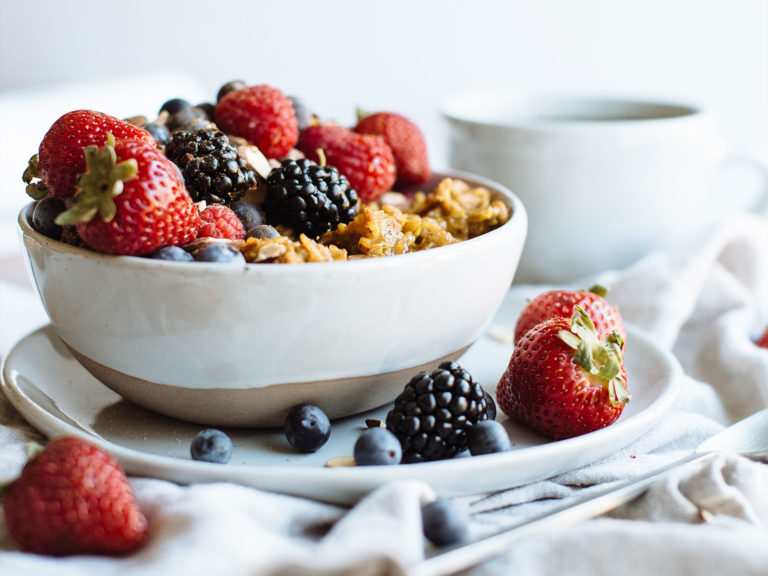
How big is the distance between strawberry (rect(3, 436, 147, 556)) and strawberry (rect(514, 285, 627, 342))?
1.92 feet

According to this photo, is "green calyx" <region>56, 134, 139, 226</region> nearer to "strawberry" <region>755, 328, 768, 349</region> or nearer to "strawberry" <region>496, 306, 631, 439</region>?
"strawberry" <region>496, 306, 631, 439</region>

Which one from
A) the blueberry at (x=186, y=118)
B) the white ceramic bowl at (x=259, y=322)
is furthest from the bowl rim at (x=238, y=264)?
the blueberry at (x=186, y=118)

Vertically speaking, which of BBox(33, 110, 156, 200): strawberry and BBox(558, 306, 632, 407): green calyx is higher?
BBox(33, 110, 156, 200): strawberry

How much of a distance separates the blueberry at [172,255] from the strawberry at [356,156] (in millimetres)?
295

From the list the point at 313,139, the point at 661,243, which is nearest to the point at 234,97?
the point at 313,139

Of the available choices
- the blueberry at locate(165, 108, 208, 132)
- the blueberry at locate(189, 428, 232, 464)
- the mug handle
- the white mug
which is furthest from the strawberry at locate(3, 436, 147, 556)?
the mug handle

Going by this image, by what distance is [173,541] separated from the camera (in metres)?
0.63

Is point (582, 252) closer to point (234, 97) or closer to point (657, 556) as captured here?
point (234, 97)

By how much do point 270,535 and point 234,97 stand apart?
0.62m

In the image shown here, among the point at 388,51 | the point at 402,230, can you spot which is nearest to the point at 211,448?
the point at 402,230

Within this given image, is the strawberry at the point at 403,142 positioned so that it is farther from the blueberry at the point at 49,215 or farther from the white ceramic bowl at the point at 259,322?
the blueberry at the point at 49,215

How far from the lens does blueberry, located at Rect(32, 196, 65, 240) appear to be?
2.77 feet

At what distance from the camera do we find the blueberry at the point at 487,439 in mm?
796

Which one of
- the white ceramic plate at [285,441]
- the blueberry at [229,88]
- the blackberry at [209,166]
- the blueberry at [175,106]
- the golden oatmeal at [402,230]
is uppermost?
the blueberry at [229,88]
